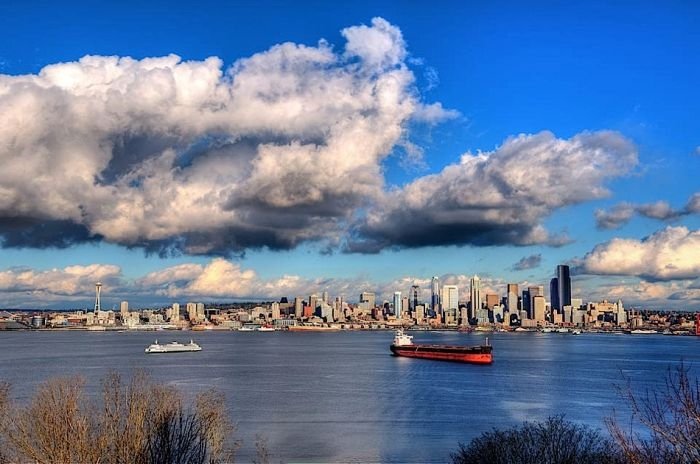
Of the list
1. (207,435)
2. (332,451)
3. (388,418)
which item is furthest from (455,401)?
(207,435)

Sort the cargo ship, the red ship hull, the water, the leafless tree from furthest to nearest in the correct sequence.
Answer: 1. the cargo ship
2. the red ship hull
3. the water
4. the leafless tree

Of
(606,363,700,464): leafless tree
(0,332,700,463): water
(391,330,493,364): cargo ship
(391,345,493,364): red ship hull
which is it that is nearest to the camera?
(606,363,700,464): leafless tree

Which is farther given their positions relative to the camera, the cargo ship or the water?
the cargo ship

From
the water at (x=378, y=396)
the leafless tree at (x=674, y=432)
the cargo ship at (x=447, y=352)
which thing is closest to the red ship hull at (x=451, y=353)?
the cargo ship at (x=447, y=352)

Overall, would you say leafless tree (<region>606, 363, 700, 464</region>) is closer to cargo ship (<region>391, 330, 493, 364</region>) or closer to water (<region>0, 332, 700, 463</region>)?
water (<region>0, 332, 700, 463</region>)

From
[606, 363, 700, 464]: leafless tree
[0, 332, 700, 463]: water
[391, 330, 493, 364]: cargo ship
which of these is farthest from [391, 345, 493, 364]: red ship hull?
[606, 363, 700, 464]: leafless tree

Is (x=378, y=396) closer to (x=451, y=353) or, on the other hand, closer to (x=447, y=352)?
(x=451, y=353)

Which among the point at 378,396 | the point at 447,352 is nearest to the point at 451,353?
the point at 447,352

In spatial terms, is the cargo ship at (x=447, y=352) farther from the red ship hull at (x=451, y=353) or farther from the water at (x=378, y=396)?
the water at (x=378, y=396)
